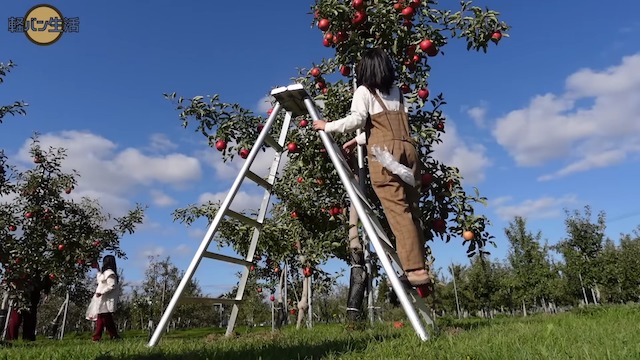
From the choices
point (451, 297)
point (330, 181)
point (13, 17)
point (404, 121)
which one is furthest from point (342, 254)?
point (451, 297)

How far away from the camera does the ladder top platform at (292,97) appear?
4.62 meters

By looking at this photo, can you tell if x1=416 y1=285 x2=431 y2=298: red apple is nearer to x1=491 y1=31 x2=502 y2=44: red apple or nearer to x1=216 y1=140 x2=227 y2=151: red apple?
x1=216 y1=140 x2=227 y2=151: red apple

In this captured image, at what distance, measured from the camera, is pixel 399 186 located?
12.0 ft

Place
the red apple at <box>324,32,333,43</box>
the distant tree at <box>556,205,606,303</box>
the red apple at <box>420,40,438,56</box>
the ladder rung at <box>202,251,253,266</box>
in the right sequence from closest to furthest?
the ladder rung at <box>202,251,253,266</box> → the red apple at <box>420,40,438,56</box> → the red apple at <box>324,32,333,43</box> → the distant tree at <box>556,205,606,303</box>

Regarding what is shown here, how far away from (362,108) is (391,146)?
18.2 inches

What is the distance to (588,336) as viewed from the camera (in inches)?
118

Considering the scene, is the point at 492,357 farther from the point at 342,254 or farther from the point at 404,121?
the point at 342,254

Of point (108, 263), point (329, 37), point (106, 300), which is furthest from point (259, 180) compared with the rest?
point (106, 300)

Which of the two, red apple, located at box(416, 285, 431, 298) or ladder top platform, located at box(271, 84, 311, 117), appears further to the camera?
ladder top platform, located at box(271, 84, 311, 117)

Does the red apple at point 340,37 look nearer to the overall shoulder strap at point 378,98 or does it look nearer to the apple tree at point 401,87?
Answer: the apple tree at point 401,87

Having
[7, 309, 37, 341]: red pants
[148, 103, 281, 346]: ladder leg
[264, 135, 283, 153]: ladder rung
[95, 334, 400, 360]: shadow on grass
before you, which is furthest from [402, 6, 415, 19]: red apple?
[7, 309, 37, 341]: red pants

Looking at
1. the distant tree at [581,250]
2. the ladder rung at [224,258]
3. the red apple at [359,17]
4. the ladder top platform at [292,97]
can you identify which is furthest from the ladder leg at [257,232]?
the distant tree at [581,250]

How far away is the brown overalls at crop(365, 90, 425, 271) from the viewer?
3504 millimetres

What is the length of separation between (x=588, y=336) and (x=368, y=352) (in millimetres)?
1553
